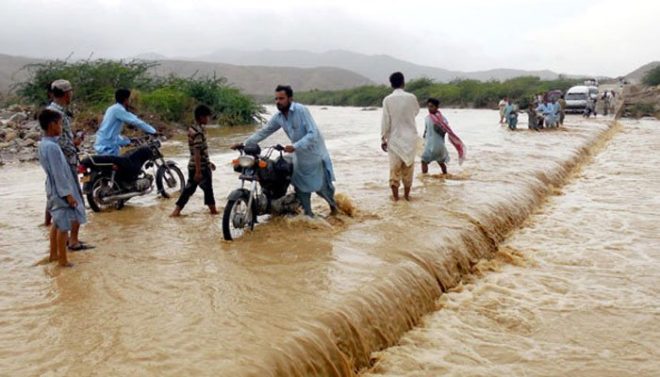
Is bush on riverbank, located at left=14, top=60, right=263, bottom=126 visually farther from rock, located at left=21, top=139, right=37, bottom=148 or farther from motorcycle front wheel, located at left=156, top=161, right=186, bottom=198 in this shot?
motorcycle front wheel, located at left=156, top=161, right=186, bottom=198

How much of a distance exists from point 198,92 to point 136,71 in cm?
309

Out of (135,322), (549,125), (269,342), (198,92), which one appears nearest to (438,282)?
(269,342)

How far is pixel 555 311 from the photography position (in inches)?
219

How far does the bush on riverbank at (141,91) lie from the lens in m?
24.5

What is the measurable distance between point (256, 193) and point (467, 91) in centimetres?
5474

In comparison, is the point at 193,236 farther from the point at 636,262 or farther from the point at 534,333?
the point at 636,262

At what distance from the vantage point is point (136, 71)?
93.4 ft

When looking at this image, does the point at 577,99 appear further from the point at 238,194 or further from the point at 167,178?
the point at 238,194

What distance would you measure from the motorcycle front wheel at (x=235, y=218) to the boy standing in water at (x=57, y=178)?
155 centimetres

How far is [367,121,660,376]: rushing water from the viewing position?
4.59m

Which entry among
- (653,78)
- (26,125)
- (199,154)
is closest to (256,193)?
(199,154)

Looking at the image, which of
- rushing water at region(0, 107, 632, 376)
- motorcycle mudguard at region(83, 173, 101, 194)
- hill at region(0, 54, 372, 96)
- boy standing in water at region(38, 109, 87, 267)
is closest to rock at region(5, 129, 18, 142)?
rushing water at region(0, 107, 632, 376)

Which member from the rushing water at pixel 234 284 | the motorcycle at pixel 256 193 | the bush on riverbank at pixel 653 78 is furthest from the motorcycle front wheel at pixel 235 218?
the bush on riverbank at pixel 653 78

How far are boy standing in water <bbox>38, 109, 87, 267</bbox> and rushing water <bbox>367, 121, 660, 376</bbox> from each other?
3.19m
